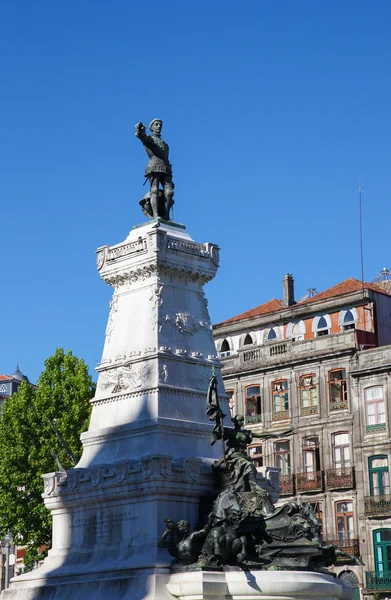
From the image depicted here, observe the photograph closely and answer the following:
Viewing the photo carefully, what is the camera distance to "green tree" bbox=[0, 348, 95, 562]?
2047 inches

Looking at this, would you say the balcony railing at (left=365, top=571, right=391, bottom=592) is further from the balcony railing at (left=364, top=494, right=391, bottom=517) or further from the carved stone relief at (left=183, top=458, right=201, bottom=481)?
the carved stone relief at (left=183, top=458, right=201, bottom=481)

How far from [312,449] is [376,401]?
4.55m

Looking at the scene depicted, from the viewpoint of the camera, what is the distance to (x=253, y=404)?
2530 inches

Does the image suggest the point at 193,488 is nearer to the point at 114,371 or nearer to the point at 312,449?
the point at 114,371

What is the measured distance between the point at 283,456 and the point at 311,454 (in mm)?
1647

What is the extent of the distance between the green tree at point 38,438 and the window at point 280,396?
1173 centimetres

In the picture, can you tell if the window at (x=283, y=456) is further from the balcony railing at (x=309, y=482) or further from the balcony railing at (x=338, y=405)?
the balcony railing at (x=338, y=405)

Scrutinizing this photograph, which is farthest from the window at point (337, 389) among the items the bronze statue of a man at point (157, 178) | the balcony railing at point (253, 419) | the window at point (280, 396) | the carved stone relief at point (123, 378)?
the carved stone relief at point (123, 378)

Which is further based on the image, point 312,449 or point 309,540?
point 312,449

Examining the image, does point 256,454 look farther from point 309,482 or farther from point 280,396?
point 309,482

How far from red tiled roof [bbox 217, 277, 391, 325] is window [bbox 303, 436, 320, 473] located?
911cm

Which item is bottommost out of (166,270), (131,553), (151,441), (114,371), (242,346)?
(131,553)

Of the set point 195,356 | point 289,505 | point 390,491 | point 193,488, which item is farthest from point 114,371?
point 390,491

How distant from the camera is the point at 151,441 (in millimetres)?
32781
